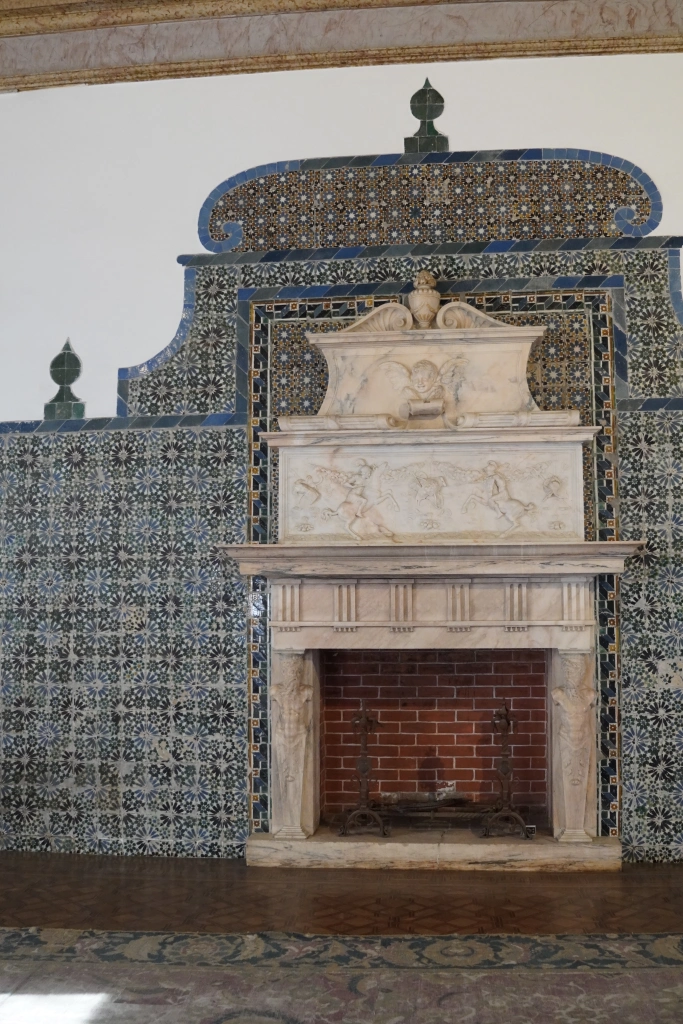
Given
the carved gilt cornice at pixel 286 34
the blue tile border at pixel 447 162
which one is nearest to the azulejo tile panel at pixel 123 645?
the blue tile border at pixel 447 162

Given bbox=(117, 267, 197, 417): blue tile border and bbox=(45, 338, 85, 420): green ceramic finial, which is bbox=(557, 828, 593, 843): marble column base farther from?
bbox=(45, 338, 85, 420): green ceramic finial

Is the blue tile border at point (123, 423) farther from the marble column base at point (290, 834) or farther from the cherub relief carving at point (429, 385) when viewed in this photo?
the marble column base at point (290, 834)

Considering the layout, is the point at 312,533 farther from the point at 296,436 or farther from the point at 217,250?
the point at 217,250

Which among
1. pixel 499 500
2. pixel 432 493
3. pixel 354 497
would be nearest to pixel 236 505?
pixel 354 497

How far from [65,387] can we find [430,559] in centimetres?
213

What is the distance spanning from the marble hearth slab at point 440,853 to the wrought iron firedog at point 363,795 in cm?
8

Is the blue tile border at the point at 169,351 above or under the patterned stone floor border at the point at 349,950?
above

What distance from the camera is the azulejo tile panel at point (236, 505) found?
186 inches

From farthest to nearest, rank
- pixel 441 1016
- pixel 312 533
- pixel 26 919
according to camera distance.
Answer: pixel 312 533, pixel 26 919, pixel 441 1016

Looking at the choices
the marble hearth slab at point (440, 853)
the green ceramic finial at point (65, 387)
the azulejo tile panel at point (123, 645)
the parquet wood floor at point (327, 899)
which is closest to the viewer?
the parquet wood floor at point (327, 899)

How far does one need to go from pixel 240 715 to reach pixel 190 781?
0.42 meters

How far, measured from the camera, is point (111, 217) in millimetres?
5164

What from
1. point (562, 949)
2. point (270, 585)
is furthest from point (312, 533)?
point (562, 949)

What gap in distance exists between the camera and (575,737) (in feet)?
15.0
